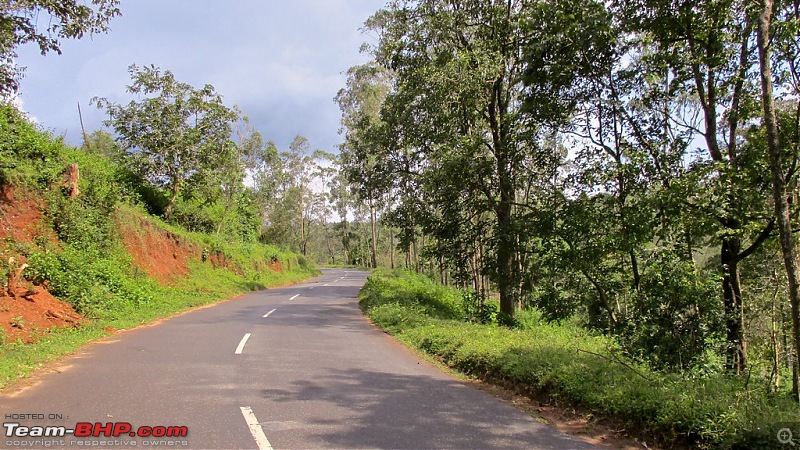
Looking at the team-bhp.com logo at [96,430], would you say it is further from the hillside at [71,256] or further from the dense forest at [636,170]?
the dense forest at [636,170]

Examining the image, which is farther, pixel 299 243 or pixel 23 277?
pixel 299 243

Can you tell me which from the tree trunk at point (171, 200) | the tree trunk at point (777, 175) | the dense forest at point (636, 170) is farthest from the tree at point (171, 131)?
the tree trunk at point (777, 175)

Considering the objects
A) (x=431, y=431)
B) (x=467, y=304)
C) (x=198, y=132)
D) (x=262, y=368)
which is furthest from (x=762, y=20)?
(x=198, y=132)

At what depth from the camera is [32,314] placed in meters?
10.4

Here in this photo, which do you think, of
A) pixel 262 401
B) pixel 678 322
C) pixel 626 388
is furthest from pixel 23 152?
pixel 678 322

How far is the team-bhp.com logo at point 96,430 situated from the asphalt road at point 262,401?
0.04 metres

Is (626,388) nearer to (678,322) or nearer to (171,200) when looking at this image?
(678,322)

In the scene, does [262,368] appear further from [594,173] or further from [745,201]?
[745,201]

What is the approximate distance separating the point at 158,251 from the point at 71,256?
7.08 meters

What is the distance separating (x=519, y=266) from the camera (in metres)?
15.3

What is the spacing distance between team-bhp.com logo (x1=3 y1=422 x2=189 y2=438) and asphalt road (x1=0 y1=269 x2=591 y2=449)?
0.04 meters

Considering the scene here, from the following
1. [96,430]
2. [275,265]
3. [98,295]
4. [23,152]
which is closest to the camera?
[96,430]

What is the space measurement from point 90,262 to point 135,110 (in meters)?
10.1

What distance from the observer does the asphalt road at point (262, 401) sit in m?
4.96
